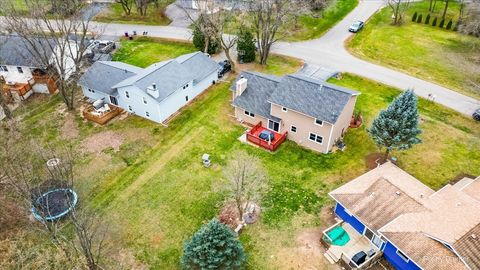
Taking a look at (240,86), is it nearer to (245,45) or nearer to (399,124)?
(245,45)

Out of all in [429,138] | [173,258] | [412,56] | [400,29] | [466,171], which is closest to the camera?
[173,258]

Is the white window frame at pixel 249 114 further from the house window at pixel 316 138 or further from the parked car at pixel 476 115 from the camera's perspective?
the parked car at pixel 476 115

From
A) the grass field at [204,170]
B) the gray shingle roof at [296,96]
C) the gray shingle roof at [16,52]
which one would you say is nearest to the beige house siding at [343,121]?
the gray shingle roof at [296,96]

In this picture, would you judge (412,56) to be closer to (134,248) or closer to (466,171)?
(466,171)

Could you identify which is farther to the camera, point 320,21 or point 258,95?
point 320,21

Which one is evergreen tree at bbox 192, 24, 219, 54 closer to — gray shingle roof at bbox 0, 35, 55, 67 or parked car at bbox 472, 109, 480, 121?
gray shingle roof at bbox 0, 35, 55, 67

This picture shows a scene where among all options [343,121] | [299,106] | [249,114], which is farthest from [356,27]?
[299,106]

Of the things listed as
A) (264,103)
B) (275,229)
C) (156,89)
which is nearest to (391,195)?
(275,229)
